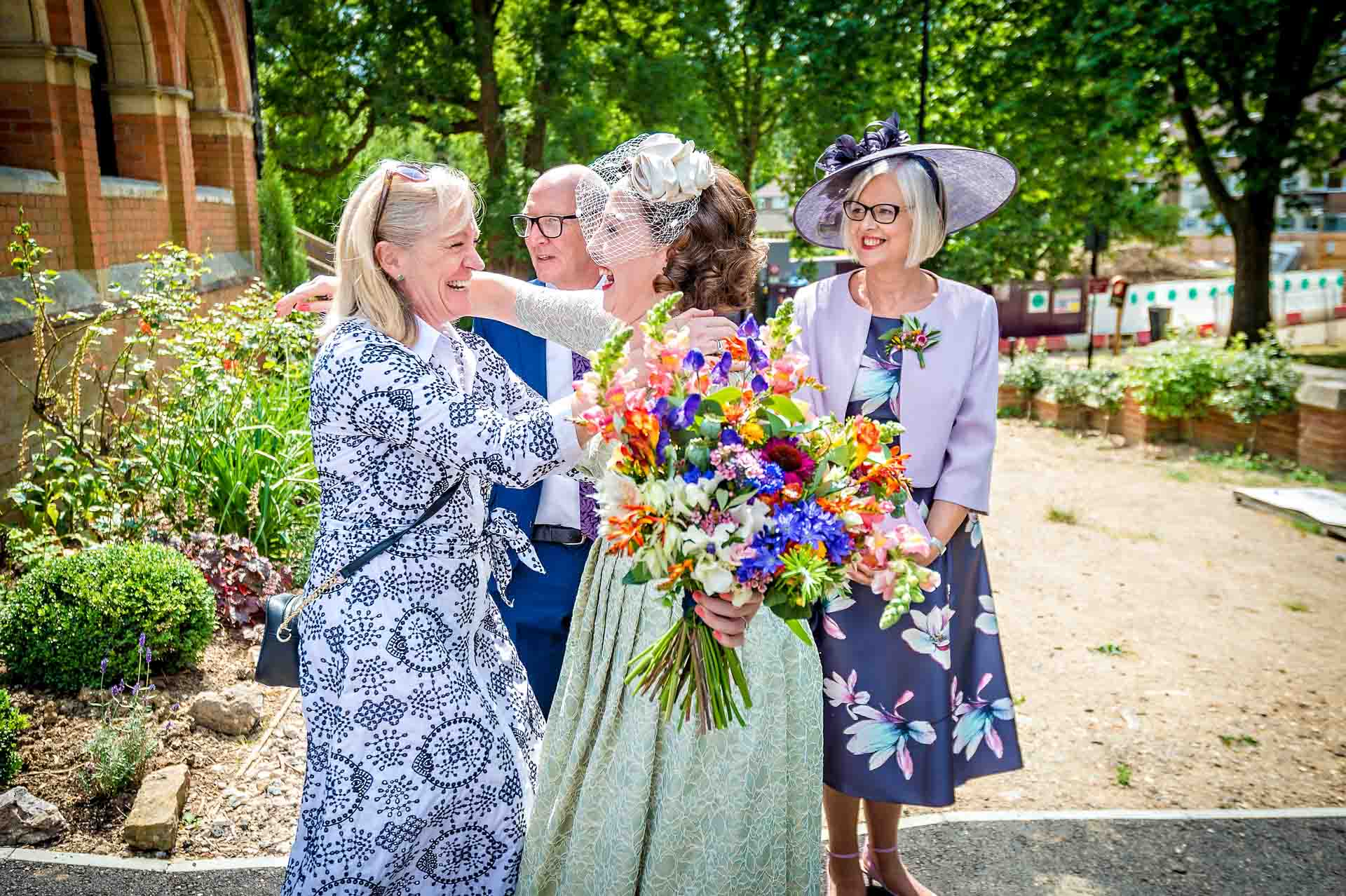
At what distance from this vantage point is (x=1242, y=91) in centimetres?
1268

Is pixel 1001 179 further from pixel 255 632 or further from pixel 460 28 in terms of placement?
pixel 460 28

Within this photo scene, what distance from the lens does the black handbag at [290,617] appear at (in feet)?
7.21

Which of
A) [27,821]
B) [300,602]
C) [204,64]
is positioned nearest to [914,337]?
[300,602]

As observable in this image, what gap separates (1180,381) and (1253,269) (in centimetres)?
457

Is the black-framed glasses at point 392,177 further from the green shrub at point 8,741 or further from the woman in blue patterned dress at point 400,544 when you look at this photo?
the green shrub at point 8,741

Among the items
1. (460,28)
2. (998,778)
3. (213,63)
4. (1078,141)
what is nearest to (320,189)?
(460,28)

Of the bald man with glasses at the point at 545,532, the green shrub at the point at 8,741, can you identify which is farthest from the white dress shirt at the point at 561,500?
the green shrub at the point at 8,741

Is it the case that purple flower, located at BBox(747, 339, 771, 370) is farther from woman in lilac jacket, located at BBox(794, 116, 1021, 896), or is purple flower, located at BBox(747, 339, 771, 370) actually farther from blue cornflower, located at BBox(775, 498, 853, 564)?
woman in lilac jacket, located at BBox(794, 116, 1021, 896)

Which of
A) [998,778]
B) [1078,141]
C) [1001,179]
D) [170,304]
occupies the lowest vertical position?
[998,778]

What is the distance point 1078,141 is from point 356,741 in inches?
542

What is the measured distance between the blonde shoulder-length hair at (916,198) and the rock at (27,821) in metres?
3.15

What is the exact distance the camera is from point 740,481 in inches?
76.0

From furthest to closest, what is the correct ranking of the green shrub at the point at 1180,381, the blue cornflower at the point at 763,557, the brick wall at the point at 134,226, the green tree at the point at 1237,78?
the green tree at the point at 1237,78
the green shrub at the point at 1180,381
the brick wall at the point at 134,226
the blue cornflower at the point at 763,557

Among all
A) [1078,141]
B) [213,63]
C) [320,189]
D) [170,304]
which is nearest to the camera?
[170,304]
